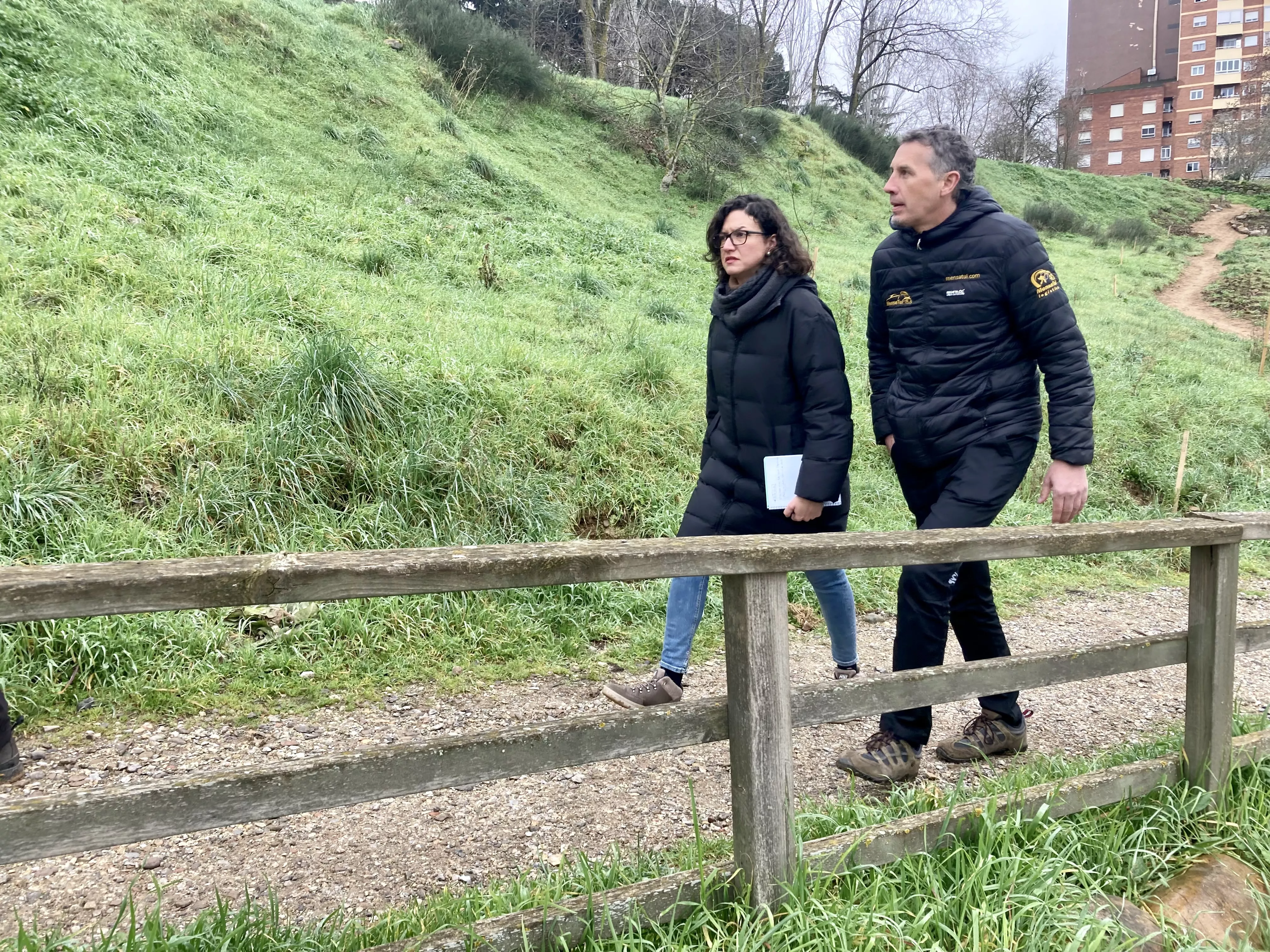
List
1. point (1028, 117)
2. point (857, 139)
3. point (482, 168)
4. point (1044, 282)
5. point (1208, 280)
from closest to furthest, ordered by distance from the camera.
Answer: point (1044, 282) → point (482, 168) → point (1208, 280) → point (857, 139) → point (1028, 117)

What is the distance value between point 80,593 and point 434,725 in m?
2.33

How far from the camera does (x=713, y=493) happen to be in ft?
11.1

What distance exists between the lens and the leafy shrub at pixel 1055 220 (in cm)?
2816

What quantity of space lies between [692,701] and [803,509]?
1.30m

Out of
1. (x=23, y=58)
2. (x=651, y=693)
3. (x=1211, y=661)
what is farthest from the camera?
(x=23, y=58)

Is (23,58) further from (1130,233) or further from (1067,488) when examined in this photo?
(1130,233)

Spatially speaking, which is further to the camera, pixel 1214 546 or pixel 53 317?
pixel 53 317

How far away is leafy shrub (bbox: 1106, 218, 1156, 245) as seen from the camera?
27.7 metres

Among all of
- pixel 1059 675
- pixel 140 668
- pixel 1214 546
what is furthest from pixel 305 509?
pixel 1214 546

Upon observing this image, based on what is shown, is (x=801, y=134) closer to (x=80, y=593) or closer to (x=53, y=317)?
(x=53, y=317)

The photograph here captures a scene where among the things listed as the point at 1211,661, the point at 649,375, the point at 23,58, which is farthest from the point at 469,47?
the point at 1211,661

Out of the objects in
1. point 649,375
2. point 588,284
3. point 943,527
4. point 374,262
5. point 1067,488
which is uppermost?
point 374,262

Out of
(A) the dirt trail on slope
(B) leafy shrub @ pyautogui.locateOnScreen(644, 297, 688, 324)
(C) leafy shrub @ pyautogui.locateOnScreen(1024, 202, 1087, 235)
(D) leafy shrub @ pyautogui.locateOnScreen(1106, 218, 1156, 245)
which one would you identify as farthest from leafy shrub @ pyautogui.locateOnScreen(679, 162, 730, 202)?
(D) leafy shrub @ pyautogui.locateOnScreen(1106, 218, 1156, 245)

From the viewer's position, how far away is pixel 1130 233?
28.2 meters
